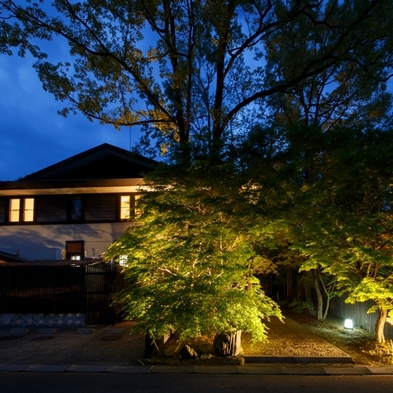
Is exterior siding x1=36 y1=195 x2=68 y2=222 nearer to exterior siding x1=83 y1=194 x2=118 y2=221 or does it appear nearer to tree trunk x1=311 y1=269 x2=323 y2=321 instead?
exterior siding x1=83 y1=194 x2=118 y2=221

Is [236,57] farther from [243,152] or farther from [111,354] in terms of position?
[111,354]

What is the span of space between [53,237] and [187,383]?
41.5 ft

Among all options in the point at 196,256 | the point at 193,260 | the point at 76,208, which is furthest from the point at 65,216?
the point at 196,256

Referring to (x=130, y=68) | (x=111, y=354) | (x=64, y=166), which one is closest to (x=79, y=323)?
(x=111, y=354)

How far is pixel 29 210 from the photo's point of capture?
17562 mm

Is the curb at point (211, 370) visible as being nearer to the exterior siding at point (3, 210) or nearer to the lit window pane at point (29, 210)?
the lit window pane at point (29, 210)

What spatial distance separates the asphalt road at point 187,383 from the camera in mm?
6262

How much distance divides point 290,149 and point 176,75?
6.20 metres

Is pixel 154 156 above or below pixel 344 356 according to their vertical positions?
above

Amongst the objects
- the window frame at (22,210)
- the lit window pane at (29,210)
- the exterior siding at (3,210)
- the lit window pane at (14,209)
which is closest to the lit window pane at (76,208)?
the window frame at (22,210)

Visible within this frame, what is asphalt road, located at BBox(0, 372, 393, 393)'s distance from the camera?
6262mm

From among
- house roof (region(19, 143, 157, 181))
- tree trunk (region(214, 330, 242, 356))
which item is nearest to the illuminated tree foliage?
tree trunk (region(214, 330, 242, 356))

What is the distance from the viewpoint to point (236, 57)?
565 inches

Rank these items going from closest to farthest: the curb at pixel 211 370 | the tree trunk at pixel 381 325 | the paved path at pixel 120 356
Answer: the curb at pixel 211 370 < the paved path at pixel 120 356 < the tree trunk at pixel 381 325
